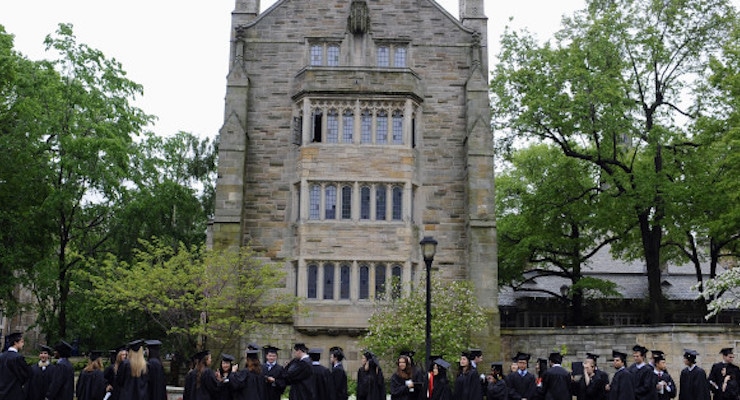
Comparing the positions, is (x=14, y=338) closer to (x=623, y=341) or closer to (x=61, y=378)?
(x=61, y=378)

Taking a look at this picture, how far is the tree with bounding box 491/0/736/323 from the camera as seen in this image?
3153 cm

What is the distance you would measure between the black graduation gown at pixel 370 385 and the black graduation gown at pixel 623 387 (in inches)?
186

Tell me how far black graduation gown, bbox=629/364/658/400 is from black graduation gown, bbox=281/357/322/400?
671 centimetres

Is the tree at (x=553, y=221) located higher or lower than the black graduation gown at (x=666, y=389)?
higher

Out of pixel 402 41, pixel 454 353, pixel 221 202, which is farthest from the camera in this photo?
pixel 402 41

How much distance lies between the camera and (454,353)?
25.3 metres

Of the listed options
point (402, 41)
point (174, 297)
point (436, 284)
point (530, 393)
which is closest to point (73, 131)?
point (174, 297)

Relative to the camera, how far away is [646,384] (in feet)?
53.1

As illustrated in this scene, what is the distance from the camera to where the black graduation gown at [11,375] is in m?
14.2

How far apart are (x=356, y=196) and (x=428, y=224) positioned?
116 inches

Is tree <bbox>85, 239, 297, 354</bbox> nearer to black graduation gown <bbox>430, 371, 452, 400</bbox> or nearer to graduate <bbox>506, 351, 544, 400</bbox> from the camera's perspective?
black graduation gown <bbox>430, 371, 452, 400</bbox>

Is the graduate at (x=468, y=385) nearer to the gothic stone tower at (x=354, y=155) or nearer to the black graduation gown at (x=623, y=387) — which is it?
the black graduation gown at (x=623, y=387)

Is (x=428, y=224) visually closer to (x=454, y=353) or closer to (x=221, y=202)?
(x=454, y=353)

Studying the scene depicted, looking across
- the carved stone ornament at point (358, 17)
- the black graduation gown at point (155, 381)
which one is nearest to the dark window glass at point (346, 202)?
the carved stone ornament at point (358, 17)
